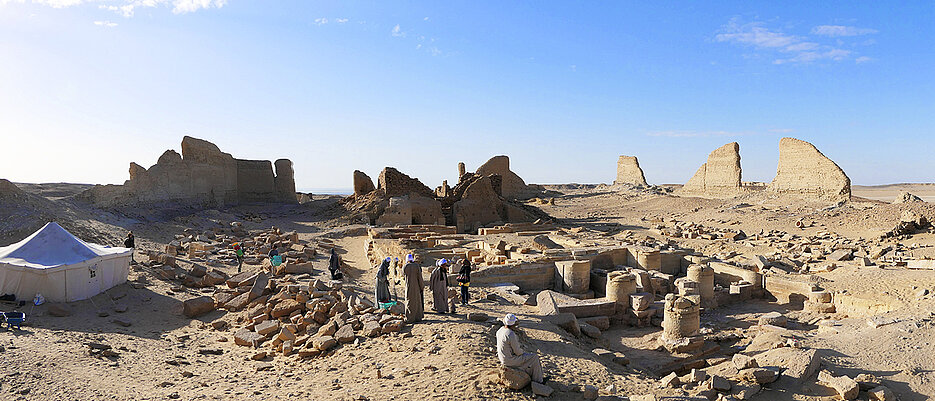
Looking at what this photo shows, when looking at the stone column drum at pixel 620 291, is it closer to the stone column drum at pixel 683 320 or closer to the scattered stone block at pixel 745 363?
the stone column drum at pixel 683 320

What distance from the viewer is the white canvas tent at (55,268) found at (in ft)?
30.7

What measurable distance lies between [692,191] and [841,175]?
12412mm

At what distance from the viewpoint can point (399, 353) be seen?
6645 millimetres

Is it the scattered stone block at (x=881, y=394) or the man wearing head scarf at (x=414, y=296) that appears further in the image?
the man wearing head scarf at (x=414, y=296)

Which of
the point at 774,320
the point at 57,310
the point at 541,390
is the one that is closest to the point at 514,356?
the point at 541,390

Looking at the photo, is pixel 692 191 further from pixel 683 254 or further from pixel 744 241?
pixel 683 254

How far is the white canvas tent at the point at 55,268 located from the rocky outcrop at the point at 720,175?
36.3 metres

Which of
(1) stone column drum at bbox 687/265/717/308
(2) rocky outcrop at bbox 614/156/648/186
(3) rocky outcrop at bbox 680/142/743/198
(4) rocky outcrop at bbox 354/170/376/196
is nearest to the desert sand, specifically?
(1) stone column drum at bbox 687/265/717/308

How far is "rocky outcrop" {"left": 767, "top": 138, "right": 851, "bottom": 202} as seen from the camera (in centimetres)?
2767

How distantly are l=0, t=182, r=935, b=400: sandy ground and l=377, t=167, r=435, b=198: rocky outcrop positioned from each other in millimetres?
16597

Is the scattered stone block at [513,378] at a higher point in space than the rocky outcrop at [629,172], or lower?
lower

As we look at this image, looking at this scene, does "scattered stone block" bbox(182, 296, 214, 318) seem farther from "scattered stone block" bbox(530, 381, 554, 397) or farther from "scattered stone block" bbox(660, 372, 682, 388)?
"scattered stone block" bbox(660, 372, 682, 388)

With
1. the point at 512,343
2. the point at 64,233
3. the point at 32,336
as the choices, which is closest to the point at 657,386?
the point at 512,343

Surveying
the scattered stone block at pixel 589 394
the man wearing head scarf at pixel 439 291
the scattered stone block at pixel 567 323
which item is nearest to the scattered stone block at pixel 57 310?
the man wearing head scarf at pixel 439 291
